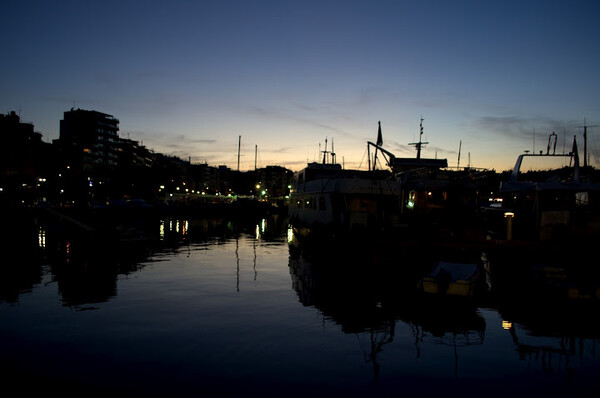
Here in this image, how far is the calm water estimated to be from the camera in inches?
411

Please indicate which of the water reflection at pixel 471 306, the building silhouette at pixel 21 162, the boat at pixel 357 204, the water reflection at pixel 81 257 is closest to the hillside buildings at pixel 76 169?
the building silhouette at pixel 21 162

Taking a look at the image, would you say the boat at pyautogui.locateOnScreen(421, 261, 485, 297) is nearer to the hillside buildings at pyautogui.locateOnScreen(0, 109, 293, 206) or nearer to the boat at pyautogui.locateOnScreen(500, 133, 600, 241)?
the boat at pyautogui.locateOnScreen(500, 133, 600, 241)

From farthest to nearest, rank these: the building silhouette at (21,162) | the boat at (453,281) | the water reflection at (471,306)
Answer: the building silhouette at (21,162) < the boat at (453,281) < the water reflection at (471,306)

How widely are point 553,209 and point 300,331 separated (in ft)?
62.4

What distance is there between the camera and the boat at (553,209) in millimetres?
21203

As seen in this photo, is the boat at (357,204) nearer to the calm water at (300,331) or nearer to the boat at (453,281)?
the calm water at (300,331)

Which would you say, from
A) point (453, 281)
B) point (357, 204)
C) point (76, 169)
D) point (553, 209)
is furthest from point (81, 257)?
point (76, 169)

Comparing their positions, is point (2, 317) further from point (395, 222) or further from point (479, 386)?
point (395, 222)

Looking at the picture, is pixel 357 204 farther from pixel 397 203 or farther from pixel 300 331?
pixel 300 331

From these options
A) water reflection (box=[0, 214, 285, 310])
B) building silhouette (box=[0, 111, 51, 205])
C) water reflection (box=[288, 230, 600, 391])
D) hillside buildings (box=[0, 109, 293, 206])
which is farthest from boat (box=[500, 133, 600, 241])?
building silhouette (box=[0, 111, 51, 205])

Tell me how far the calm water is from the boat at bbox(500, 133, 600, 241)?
1635 mm

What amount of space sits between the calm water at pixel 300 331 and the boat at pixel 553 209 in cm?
163

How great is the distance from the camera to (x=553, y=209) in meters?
24.5

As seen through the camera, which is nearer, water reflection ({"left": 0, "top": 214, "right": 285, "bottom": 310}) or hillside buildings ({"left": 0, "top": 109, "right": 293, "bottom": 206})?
water reflection ({"left": 0, "top": 214, "right": 285, "bottom": 310})
